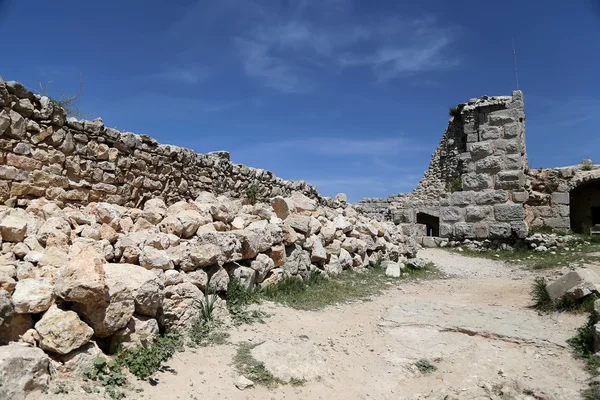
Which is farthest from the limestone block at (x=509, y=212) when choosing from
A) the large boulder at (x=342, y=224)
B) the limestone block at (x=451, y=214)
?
the large boulder at (x=342, y=224)

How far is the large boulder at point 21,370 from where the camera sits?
8.81ft

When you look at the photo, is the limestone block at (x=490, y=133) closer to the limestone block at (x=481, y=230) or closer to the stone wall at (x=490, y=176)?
the stone wall at (x=490, y=176)

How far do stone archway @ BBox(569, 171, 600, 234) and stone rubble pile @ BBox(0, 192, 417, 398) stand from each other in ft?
38.6

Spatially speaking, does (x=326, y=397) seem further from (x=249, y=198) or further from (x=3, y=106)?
(x=249, y=198)

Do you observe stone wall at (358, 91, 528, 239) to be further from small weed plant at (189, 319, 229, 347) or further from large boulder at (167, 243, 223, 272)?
small weed plant at (189, 319, 229, 347)

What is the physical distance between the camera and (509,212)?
11.8 meters

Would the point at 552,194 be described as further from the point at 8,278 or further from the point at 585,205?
the point at 8,278

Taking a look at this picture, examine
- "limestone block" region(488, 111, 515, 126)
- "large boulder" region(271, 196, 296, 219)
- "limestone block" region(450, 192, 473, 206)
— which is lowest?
"large boulder" region(271, 196, 296, 219)

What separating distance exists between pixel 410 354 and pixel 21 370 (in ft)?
11.2

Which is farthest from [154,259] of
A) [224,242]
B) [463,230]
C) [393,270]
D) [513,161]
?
[513,161]

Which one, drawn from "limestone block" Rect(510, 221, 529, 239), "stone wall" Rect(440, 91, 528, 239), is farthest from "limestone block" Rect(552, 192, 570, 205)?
"limestone block" Rect(510, 221, 529, 239)

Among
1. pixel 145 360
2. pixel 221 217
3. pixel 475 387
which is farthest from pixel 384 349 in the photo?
pixel 221 217

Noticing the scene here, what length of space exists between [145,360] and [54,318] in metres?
0.77

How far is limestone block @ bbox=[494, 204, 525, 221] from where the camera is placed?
11.6 metres
